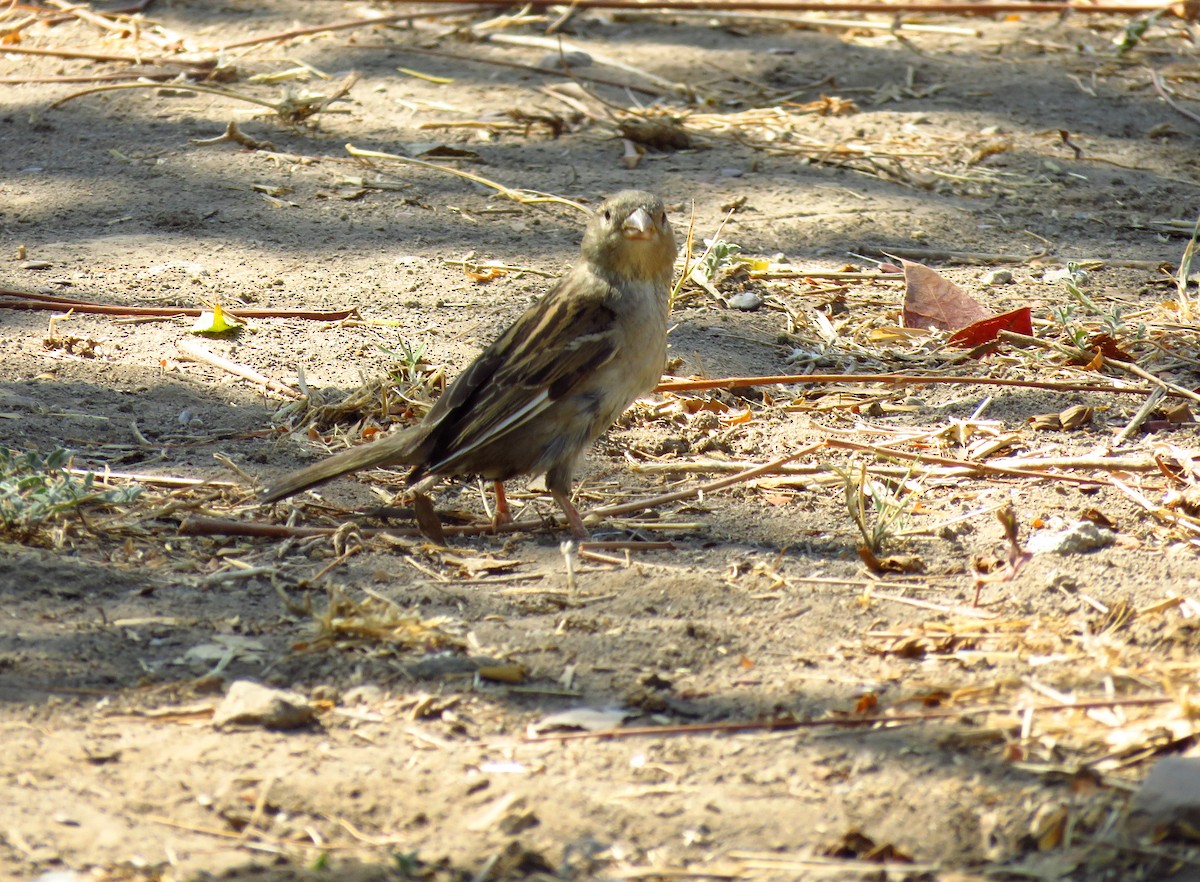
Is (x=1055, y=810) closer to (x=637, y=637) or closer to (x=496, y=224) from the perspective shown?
(x=637, y=637)

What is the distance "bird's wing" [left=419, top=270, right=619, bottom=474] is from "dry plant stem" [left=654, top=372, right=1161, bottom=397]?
1.94ft

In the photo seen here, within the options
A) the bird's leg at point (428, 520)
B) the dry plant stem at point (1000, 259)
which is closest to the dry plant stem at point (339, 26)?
the dry plant stem at point (1000, 259)

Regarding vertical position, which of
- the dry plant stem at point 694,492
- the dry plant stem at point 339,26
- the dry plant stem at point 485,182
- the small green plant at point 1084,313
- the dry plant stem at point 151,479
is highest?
the dry plant stem at point 339,26

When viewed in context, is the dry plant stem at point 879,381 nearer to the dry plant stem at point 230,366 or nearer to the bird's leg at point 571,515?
the bird's leg at point 571,515

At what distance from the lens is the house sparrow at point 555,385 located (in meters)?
4.17

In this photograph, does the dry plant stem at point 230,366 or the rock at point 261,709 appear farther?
the dry plant stem at point 230,366

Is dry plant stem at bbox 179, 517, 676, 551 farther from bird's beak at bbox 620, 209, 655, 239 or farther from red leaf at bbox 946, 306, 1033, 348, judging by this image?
red leaf at bbox 946, 306, 1033, 348

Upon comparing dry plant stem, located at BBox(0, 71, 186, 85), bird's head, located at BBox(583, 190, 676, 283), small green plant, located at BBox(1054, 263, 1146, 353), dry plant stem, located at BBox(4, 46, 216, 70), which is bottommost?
small green plant, located at BBox(1054, 263, 1146, 353)

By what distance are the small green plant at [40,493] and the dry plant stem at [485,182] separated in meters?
2.80

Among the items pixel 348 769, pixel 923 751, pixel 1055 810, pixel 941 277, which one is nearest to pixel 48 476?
pixel 348 769

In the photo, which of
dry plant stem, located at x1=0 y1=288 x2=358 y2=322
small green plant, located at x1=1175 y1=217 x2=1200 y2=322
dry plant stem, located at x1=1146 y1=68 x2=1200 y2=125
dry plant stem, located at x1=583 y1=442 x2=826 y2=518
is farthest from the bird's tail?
dry plant stem, located at x1=1146 y1=68 x2=1200 y2=125

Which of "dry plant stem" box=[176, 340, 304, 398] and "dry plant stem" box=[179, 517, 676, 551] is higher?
"dry plant stem" box=[176, 340, 304, 398]

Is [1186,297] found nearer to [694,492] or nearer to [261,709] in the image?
[694,492]

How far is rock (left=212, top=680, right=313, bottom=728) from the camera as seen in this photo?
2934 mm
